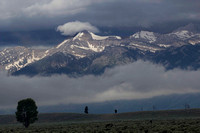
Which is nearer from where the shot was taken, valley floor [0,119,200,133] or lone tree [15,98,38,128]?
valley floor [0,119,200,133]

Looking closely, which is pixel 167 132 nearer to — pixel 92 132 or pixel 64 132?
pixel 92 132

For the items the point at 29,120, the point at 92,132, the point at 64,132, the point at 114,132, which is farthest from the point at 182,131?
the point at 29,120

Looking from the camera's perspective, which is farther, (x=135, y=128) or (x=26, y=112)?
(x=26, y=112)

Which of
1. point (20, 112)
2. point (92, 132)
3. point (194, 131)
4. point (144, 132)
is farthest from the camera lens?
point (20, 112)

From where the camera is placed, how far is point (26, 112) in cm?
15262

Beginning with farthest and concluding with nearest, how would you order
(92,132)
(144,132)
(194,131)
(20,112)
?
(20,112) → (92,132) → (144,132) → (194,131)

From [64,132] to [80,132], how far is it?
19.0 ft

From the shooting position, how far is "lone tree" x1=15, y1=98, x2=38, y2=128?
152625mm

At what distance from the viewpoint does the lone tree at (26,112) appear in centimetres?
15262

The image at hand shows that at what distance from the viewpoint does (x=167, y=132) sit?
76000mm

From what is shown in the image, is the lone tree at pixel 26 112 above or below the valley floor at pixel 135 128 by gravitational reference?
above

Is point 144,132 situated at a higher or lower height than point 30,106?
lower

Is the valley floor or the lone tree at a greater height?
the lone tree

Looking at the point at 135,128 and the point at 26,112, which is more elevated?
the point at 26,112
